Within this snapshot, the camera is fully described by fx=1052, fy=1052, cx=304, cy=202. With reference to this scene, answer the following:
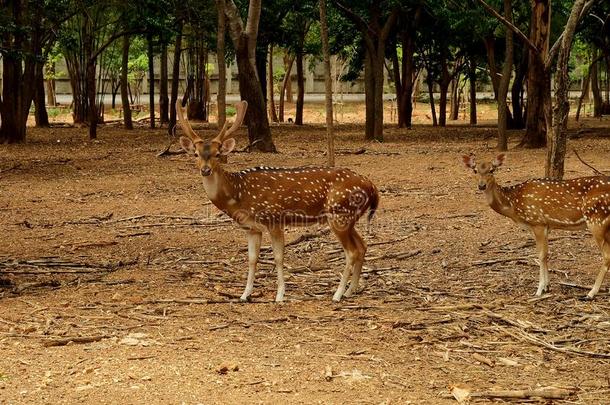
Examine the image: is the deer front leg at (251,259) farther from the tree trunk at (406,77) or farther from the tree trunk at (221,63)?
the tree trunk at (406,77)

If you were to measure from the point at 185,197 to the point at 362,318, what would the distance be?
7.23 m

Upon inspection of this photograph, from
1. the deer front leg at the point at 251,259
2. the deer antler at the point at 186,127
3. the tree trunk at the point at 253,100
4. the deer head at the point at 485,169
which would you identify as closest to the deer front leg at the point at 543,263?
the deer head at the point at 485,169

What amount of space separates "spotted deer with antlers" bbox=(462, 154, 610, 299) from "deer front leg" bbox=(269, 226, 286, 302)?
1.82 meters

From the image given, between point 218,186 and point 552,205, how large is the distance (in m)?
2.72

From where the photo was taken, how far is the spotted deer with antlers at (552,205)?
828 centimetres

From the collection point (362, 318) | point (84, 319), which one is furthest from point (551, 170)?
point (84, 319)

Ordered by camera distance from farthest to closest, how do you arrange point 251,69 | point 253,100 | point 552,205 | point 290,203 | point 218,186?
1. point 253,100
2. point 251,69
3. point 552,205
4. point 290,203
5. point 218,186

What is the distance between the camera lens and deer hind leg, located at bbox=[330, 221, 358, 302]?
830 centimetres

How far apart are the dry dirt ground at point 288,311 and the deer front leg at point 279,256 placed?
4.5 inches

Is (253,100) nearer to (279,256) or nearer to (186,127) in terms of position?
(186,127)

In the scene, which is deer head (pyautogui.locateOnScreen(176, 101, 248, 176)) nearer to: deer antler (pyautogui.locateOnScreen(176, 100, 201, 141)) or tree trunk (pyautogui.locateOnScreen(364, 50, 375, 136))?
deer antler (pyautogui.locateOnScreen(176, 100, 201, 141))

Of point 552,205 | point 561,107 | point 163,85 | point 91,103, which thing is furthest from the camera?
point 163,85

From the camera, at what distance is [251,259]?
8.37 m

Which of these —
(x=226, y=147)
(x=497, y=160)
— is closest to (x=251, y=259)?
(x=226, y=147)
